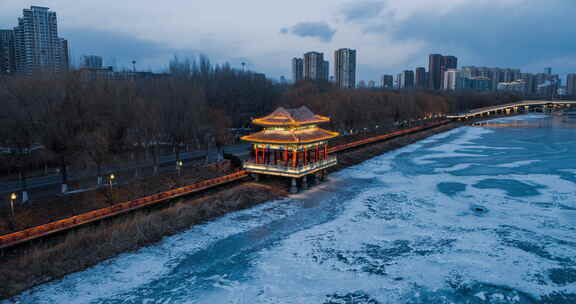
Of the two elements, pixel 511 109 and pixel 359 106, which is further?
pixel 511 109

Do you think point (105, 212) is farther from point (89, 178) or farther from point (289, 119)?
point (289, 119)

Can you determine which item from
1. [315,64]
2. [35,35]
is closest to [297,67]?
[315,64]

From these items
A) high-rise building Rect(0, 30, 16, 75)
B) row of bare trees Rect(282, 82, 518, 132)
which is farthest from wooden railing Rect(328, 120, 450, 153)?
high-rise building Rect(0, 30, 16, 75)

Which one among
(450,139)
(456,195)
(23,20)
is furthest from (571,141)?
(23,20)

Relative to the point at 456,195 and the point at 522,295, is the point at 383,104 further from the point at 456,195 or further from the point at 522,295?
the point at 522,295

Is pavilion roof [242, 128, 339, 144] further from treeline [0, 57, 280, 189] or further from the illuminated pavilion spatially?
treeline [0, 57, 280, 189]

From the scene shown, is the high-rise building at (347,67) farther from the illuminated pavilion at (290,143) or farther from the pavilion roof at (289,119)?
the illuminated pavilion at (290,143)

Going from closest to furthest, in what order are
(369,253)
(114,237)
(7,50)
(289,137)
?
(369,253), (114,237), (289,137), (7,50)

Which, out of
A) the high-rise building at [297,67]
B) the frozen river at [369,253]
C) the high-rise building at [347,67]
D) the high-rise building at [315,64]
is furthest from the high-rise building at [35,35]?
the high-rise building at [347,67]
